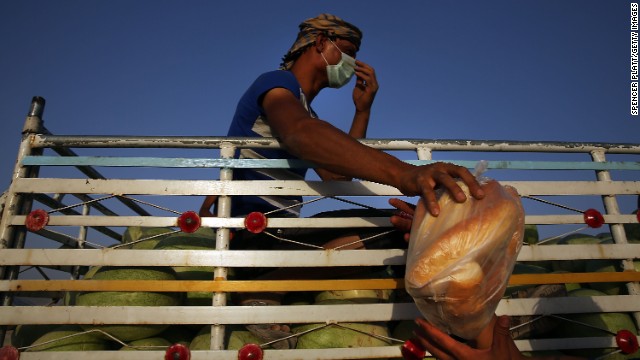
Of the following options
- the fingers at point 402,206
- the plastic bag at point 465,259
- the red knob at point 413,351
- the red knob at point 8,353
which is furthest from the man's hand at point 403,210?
the red knob at point 8,353

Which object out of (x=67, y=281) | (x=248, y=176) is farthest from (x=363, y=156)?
(x=67, y=281)

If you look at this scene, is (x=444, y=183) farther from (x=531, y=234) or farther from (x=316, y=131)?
(x=531, y=234)

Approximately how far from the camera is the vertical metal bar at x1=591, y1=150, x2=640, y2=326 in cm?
236

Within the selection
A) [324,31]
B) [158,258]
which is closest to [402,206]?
[158,258]

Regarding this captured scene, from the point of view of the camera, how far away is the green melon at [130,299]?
7.21 feet

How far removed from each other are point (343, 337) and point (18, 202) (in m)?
2.09

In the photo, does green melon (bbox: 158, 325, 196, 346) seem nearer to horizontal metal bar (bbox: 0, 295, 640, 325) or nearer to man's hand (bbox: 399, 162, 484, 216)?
horizontal metal bar (bbox: 0, 295, 640, 325)

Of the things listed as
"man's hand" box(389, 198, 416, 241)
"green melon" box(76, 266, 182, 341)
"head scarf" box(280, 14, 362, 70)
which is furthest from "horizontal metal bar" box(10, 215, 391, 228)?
"head scarf" box(280, 14, 362, 70)

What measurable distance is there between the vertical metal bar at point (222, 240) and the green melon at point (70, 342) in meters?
0.77

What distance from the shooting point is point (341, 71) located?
3344 mm

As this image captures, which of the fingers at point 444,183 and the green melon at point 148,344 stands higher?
the fingers at point 444,183

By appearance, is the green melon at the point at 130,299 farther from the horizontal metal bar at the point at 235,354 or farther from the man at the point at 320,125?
the man at the point at 320,125

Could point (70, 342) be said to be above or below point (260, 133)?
below

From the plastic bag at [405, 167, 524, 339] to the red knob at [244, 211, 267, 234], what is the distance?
940 millimetres
